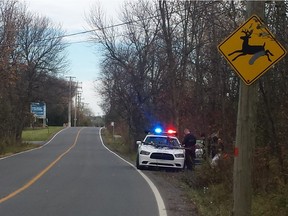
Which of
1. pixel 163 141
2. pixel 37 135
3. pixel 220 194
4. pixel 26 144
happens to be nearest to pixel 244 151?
pixel 220 194

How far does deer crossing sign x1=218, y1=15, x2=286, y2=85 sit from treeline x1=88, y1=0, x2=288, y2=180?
2579 millimetres

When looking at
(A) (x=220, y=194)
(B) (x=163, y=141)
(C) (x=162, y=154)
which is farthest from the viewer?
(B) (x=163, y=141)

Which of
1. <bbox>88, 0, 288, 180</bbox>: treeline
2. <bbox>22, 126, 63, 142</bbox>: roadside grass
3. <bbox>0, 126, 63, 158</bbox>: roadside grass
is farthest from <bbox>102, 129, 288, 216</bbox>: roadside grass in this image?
<bbox>22, 126, 63, 142</bbox>: roadside grass

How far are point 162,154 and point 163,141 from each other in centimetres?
143

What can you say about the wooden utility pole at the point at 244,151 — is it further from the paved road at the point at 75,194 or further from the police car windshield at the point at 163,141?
the police car windshield at the point at 163,141

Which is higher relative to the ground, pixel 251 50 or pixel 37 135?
pixel 251 50

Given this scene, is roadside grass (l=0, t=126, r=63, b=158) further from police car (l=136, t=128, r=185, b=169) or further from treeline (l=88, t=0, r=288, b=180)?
police car (l=136, t=128, r=185, b=169)

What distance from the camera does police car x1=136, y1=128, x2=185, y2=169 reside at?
A: 21.4 meters

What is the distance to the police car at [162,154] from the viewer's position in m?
21.4

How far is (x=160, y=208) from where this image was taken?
1166 centimetres

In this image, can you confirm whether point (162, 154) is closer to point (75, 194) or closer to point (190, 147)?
point (190, 147)

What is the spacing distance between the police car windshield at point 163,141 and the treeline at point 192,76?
1.29 m

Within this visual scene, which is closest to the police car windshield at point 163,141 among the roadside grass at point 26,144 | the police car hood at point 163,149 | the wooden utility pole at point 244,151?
the police car hood at point 163,149

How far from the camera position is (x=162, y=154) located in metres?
21.5
